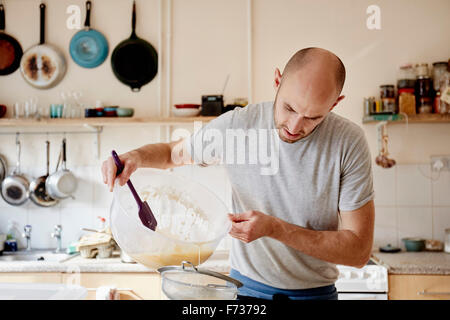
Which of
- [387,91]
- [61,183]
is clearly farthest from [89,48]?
[387,91]

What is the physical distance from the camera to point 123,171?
64 cm

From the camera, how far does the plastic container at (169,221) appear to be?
1.90 feet

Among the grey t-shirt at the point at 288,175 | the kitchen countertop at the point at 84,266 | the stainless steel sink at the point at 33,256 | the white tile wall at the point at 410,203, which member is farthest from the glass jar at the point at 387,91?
the stainless steel sink at the point at 33,256

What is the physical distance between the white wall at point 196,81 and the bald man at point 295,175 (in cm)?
104

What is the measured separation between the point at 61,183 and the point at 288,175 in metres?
1.42

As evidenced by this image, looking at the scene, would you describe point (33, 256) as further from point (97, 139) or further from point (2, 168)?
point (97, 139)

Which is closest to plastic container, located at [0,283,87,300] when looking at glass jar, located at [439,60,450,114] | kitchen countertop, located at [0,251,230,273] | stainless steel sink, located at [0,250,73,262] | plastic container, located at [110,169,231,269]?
plastic container, located at [110,169,231,269]

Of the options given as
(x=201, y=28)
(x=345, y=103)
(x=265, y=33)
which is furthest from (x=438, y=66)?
(x=201, y=28)

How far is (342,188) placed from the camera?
2.64 feet

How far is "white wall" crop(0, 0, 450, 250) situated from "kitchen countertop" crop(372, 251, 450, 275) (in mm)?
164

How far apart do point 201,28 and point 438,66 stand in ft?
3.31
